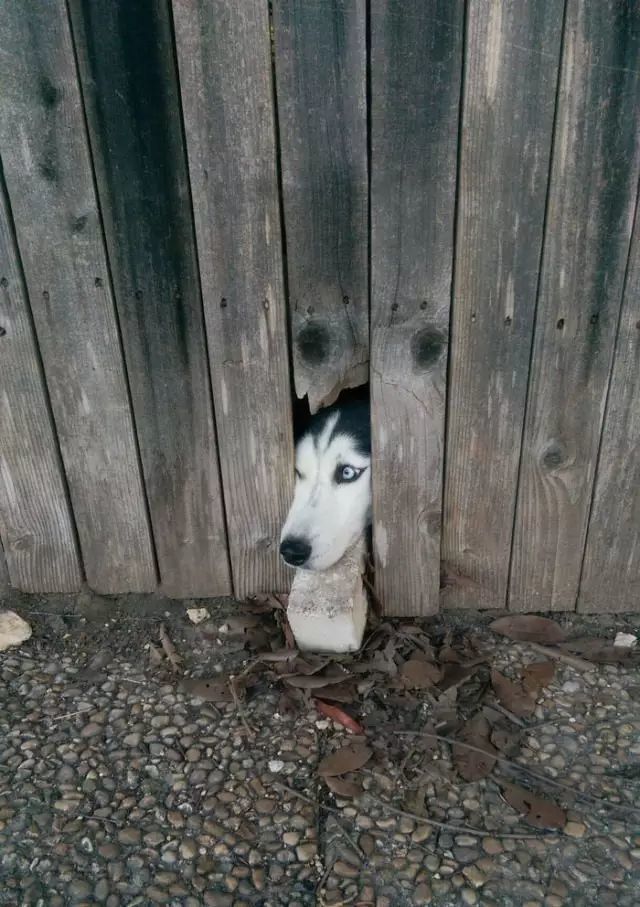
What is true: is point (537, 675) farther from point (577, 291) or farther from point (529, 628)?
point (577, 291)

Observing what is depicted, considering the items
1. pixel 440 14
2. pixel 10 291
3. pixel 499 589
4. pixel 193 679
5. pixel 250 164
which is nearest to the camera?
pixel 440 14

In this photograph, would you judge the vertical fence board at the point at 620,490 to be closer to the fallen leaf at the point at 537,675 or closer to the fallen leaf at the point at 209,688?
the fallen leaf at the point at 537,675

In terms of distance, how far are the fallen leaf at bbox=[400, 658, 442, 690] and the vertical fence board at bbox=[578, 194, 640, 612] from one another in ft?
2.19

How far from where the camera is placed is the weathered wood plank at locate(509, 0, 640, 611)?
2.04 m

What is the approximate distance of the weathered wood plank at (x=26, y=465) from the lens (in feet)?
8.05

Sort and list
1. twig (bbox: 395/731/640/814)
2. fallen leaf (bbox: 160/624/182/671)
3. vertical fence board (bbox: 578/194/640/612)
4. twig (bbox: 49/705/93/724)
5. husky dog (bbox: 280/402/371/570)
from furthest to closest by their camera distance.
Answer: fallen leaf (bbox: 160/624/182/671) < husky dog (bbox: 280/402/371/570) < twig (bbox: 49/705/93/724) < vertical fence board (bbox: 578/194/640/612) < twig (bbox: 395/731/640/814)

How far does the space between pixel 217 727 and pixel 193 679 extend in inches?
9.7

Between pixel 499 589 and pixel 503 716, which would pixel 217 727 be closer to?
pixel 503 716

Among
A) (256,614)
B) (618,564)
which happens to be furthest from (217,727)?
(618,564)

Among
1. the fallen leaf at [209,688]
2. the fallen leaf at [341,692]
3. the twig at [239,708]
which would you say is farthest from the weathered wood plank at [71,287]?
the fallen leaf at [341,692]

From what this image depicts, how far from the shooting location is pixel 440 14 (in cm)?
200

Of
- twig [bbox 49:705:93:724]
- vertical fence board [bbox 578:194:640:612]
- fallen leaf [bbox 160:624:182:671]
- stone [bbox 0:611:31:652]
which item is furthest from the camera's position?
stone [bbox 0:611:31:652]

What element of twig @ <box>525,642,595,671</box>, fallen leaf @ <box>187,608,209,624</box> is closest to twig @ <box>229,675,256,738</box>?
fallen leaf @ <box>187,608,209,624</box>

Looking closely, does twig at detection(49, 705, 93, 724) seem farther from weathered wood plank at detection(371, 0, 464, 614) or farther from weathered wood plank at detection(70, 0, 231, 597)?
weathered wood plank at detection(371, 0, 464, 614)
